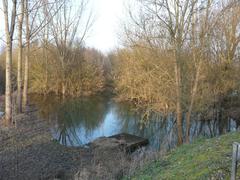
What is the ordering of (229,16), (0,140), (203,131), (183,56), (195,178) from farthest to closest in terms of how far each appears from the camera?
(229,16) → (203,131) → (183,56) → (0,140) → (195,178)

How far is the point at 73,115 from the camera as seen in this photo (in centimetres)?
1683

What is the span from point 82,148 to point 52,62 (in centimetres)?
1700

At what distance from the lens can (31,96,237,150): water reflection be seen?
11.7m

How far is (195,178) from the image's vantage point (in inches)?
172

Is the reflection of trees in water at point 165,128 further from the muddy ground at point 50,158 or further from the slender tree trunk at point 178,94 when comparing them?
the muddy ground at point 50,158

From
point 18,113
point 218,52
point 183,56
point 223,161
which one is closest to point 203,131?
point 183,56

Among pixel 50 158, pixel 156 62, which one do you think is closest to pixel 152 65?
pixel 156 62

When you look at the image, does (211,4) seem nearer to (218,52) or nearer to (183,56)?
(183,56)

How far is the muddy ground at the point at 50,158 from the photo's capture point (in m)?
6.84

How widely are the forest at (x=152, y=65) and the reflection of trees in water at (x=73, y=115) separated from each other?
406 millimetres

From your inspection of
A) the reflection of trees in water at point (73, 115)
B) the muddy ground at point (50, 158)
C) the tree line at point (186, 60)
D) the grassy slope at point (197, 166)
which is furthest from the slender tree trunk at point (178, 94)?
the reflection of trees in water at point (73, 115)

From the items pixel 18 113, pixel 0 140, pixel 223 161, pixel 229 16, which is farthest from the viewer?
pixel 229 16

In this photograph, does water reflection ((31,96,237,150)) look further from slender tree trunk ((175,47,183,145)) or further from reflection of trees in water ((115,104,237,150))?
slender tree trunk ((175,47,183,145))

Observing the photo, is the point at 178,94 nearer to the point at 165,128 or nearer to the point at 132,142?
the point at 132,142
